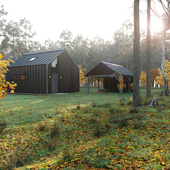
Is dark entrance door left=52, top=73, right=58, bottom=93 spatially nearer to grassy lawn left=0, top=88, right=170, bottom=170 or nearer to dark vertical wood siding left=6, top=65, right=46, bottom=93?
dark vertical wood siding left=6, top=65, right=46, bottom=93

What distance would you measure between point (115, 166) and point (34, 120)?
167 inches

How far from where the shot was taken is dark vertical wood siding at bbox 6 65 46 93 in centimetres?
1766

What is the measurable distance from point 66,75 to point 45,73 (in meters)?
3.46

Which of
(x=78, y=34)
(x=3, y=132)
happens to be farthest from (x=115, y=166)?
(x=78, y=34)

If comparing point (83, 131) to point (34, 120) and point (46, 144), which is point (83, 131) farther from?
point (34, 120)

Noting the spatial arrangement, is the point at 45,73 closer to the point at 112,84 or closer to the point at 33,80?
the point at 33,80

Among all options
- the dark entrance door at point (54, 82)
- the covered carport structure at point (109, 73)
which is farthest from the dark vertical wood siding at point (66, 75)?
the covered carport structure at point (109, 73)

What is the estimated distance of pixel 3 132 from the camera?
4.98 m

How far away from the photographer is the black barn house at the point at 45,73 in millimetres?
17703

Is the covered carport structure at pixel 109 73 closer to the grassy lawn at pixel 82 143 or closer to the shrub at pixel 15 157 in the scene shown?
the grassy lawn at pixel 82 143

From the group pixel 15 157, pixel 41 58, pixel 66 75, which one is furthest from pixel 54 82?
pixel 15 157

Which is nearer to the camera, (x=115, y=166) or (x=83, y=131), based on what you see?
(x=115, y=166)

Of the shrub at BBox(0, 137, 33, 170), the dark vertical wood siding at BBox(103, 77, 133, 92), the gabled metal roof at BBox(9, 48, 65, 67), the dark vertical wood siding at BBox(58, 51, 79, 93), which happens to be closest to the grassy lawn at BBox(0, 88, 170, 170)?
the shrub at BBox(0, 137, 33, 170)

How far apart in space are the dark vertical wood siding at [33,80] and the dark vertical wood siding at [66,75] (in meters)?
2.27
